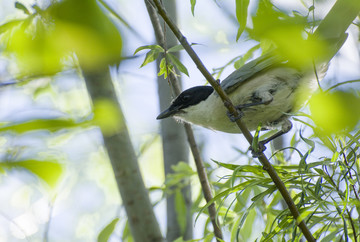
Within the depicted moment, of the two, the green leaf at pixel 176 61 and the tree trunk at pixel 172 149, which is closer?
the green leaf at pixel 176 61

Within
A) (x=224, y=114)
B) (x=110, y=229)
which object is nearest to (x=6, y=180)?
(x=110, y=229)

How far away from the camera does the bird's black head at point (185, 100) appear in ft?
10.1

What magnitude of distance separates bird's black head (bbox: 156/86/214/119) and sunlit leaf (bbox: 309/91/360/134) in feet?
6.28

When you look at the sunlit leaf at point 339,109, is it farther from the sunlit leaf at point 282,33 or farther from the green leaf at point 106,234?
the green leaf at point 106,234

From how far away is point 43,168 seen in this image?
77 cm

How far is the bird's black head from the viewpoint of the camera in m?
3.08

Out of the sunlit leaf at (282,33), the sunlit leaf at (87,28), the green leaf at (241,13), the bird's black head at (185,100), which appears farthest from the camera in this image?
the bird's black head at (185,100)

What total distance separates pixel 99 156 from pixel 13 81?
13.7ft

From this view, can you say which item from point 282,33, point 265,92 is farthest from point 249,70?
point 282,33

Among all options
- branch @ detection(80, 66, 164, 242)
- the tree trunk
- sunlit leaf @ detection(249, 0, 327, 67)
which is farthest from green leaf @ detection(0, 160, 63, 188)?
A: the tree trunk

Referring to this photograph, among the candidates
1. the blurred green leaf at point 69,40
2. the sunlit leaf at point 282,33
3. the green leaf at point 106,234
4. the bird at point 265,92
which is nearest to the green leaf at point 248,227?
the bird at point 265,92

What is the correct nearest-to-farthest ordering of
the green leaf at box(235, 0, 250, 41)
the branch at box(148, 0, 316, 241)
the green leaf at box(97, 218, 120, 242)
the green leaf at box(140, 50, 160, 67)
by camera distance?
the green leaf at box(235, 0, 250, 41) < the branch at box(148, 0, 316, 241) < the green leaf at box(140, 50, 160, 67) < the green leaf at box(97, 218, 120, 242)

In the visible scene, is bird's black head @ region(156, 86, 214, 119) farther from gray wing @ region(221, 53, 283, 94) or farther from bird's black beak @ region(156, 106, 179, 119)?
gray wing @ region(221, 53, 283, 94)

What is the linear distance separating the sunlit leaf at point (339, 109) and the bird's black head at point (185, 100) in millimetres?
1915
